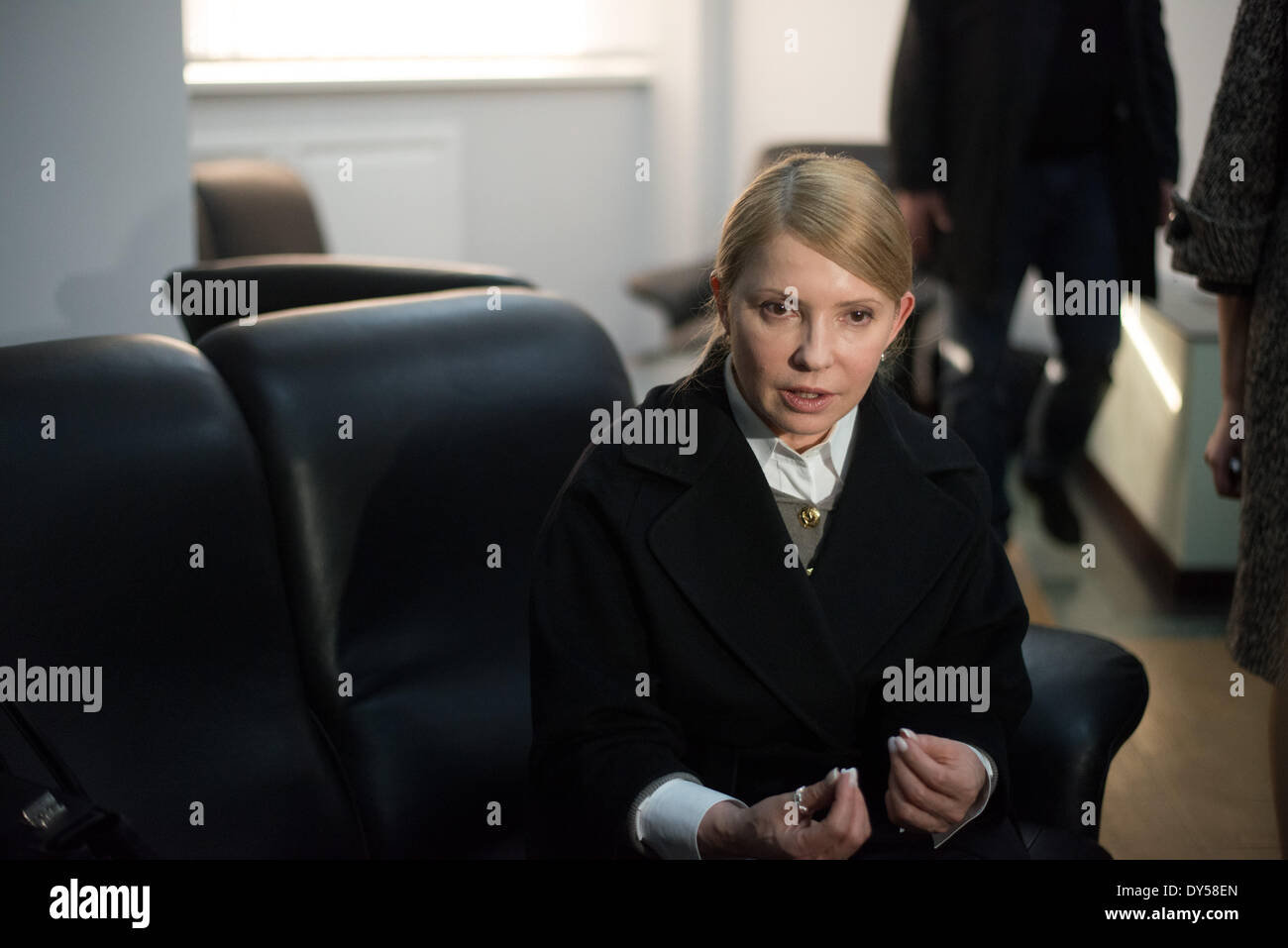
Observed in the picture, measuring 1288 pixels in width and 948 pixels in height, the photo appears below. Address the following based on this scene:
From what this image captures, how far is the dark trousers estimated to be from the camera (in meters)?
3.04

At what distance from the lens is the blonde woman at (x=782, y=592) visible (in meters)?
1.16

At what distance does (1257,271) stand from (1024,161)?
1.73 metres

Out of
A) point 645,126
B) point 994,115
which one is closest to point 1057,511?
point 994,115

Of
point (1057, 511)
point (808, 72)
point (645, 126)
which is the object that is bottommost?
point (1057, 511)

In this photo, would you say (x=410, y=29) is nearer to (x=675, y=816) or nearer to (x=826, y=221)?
(x=826, y=221)

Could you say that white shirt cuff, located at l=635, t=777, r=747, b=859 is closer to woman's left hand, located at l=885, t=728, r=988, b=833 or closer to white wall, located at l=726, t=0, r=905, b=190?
woman's left hand, located at l=885, t=728, r=988, b=833

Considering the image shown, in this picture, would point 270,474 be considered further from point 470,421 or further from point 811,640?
point 811,640

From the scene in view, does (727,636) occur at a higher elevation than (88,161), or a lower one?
lower

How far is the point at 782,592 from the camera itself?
122 centimetres

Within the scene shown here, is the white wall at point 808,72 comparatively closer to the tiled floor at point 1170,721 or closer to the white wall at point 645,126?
the white wall at point 645,126

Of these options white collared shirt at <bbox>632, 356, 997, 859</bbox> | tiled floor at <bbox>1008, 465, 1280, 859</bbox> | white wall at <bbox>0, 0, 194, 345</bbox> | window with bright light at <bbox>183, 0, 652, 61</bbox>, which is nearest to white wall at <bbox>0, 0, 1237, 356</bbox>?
window with bright light at <bbox>183, 0, 652, 61</bbox>

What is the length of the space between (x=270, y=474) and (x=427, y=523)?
180 millimetres

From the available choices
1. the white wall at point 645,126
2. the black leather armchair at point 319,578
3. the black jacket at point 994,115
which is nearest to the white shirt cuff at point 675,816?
the black leather armchair at point 319,578
